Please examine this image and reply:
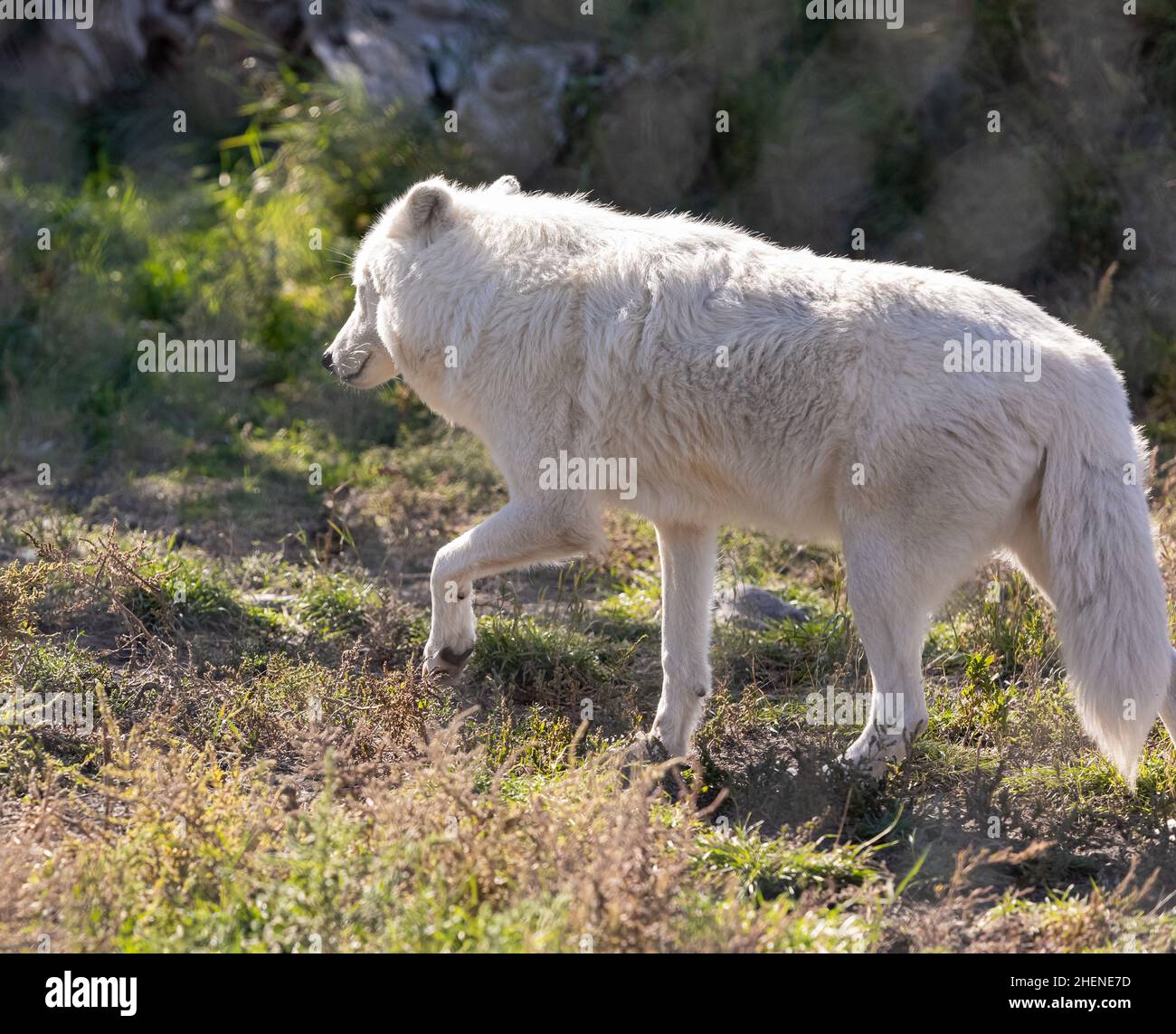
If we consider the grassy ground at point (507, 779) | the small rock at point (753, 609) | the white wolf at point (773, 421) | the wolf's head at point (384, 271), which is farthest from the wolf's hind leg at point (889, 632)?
the wolf's head at point (384, 271)

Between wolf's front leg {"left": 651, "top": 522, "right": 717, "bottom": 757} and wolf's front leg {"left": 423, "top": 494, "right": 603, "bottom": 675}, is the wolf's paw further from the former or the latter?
wolf's front leg {"left": 651, "top": 522, "right": 717, "bottom": 757}

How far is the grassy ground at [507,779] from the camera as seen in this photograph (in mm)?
3311

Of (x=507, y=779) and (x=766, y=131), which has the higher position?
(x=766, y=131)

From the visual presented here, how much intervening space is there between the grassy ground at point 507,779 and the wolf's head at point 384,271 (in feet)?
3.85

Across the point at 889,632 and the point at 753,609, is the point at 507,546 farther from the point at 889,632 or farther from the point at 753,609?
the point at 753,609

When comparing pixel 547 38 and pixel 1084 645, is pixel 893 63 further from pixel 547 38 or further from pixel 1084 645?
pixel 1084 645

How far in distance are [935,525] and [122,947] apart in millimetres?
2711

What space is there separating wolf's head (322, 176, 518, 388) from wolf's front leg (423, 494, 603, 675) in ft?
2.88

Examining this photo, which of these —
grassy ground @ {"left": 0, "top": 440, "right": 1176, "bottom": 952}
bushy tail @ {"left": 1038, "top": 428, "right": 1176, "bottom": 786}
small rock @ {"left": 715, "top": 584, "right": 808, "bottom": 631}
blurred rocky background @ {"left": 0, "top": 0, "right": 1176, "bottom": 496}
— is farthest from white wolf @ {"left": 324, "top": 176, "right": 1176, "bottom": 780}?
blurred rocky background @ {"left": 0, "top": 0, "right": 1176, "bottom": 496}

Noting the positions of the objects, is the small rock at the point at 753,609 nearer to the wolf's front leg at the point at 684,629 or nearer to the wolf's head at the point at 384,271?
the wolf's front leg at the point at 684,629

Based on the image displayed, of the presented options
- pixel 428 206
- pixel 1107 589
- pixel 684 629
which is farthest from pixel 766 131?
pixel 1107 589

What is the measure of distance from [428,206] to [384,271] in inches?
12.5

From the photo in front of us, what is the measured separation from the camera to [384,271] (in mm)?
4973

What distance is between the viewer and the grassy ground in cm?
331
